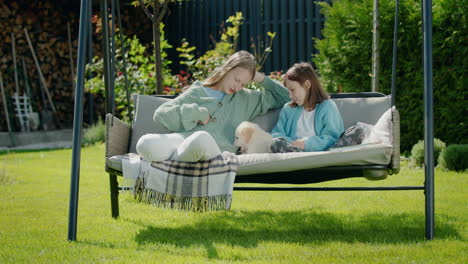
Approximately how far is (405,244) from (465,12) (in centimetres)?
300

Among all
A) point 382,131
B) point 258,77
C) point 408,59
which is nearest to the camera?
point 382,131

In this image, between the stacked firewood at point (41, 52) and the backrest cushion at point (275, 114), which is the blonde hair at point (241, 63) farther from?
the stacked firewood at point (41, 52)

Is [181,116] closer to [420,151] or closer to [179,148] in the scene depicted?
[179,148]

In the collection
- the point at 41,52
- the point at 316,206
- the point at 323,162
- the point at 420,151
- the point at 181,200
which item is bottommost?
the point at 316,206

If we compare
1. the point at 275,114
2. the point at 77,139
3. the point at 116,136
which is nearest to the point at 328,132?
the point at 275,114

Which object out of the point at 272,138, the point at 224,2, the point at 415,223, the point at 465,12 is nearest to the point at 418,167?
the point at 465,12

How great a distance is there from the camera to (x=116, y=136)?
2.69 metres

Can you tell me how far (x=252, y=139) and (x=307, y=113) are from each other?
12.4 inches

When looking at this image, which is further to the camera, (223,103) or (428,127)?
(223,103)

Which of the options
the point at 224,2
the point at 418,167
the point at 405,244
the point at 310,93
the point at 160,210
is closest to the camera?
the point at 405,244

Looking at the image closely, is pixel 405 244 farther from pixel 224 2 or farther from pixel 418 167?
pixel 224 2

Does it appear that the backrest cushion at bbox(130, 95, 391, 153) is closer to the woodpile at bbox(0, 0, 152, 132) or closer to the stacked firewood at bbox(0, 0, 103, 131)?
the woodpile at bbox(0, 0, 152, 132)

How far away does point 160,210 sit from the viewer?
3.25m

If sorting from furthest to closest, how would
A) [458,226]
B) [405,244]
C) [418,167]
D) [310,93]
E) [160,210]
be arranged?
1. [418,167]
2. [160,210]
3. [310,93]
4. [458,226]
5. [405,244]
